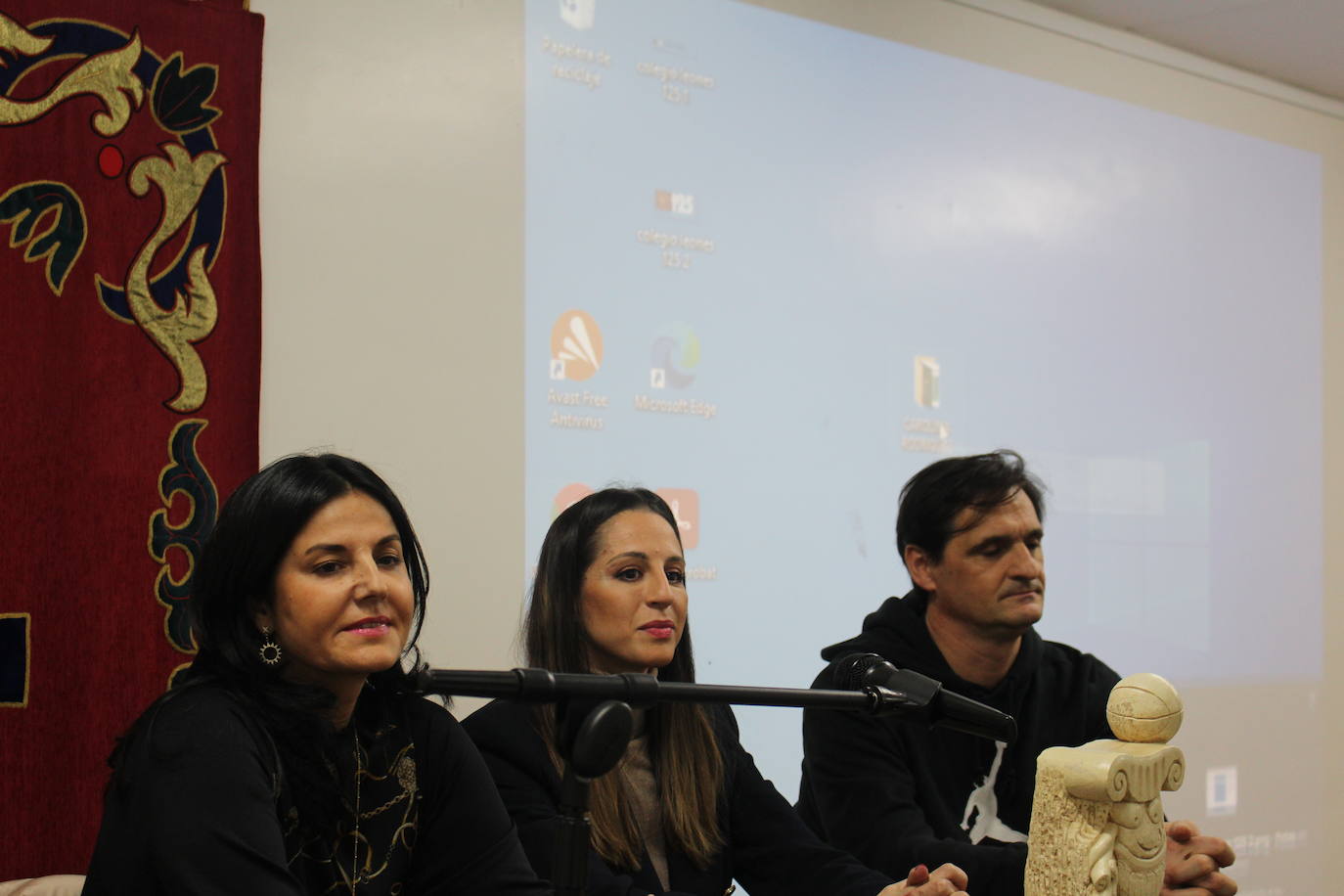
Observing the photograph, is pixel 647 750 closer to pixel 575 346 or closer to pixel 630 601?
pixel 630 601

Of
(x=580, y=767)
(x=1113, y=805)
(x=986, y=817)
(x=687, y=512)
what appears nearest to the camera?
(x=580, y=767)

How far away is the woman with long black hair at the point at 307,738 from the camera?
1.35 metres

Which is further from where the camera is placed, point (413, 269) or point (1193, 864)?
point (413, 269)

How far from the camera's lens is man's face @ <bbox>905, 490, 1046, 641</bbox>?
7.67 ft

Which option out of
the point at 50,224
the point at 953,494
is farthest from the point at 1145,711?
the point at 50,224

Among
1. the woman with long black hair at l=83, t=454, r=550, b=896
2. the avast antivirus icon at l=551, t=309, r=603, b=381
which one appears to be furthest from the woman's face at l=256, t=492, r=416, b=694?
the avast antivirus icon at l=551, t=309, r=603, b=381

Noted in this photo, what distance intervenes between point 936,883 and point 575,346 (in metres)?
1.58

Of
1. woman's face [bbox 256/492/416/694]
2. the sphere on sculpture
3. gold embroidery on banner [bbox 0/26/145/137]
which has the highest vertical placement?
gold embroidery on banner [bbox 0/26/145/137]

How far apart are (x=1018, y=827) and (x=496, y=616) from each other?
1145 mm

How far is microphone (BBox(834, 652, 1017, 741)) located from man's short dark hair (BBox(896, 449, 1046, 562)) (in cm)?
98

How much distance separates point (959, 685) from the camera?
2324 mm

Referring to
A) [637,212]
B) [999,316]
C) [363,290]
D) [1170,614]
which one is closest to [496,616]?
[363,290]

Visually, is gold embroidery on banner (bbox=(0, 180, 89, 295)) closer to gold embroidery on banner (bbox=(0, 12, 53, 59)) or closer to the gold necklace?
gold embroidery on banner (bbox=(0, 12, 53, 59))

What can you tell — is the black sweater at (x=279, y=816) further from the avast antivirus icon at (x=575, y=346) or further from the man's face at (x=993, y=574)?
the avast antivirus icon at (x=575, y=346)
